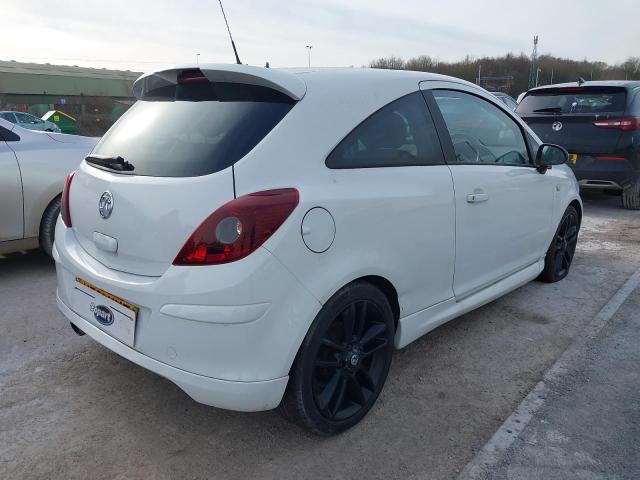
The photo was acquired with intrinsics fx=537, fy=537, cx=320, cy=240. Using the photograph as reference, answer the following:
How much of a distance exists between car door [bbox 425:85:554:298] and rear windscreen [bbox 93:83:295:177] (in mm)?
1088

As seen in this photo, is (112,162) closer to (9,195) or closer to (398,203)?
(398,203)

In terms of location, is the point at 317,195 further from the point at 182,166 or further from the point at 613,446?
the point at 613,446

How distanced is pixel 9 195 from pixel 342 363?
3.24 metres

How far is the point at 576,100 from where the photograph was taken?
726 centimetres

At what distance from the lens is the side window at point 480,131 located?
300 centimetres

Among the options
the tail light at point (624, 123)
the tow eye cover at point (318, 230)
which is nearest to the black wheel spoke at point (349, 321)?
the tow eye cover at point (318, 230)

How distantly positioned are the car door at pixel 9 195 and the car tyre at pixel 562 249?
4.21 m

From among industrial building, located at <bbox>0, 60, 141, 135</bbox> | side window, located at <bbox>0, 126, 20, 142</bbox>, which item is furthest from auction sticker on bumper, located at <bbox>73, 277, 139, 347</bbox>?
industrial building, located at <bbox>0, 60, 141, 135</bbox>

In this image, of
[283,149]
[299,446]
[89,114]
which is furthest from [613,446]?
[89,114]

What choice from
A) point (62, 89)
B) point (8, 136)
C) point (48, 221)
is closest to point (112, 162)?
point (48, 221)

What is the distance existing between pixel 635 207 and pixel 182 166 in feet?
24.4

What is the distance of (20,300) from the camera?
396 cm

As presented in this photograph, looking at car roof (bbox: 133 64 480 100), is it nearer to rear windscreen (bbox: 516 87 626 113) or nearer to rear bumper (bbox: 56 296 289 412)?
rear bumper (bbox: 56 296 289 412)

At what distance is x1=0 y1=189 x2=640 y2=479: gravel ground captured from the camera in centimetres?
223
